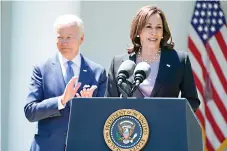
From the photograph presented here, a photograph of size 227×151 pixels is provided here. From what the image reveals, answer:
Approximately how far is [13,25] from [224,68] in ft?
6.43

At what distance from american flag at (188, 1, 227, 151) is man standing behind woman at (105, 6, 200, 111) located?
2727 millimetres

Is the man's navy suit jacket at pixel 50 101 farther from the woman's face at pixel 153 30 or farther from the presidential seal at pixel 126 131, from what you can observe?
the presidential seal at pixel 126 131

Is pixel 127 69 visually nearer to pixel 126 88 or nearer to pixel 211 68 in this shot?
pixel 126 88

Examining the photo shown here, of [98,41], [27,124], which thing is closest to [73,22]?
[27,124]

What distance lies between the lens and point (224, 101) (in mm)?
6062

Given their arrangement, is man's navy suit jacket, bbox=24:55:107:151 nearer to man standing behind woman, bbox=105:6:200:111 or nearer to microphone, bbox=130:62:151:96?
man standing behind woman, bbox=105:6:200:111

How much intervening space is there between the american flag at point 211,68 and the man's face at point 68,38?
8.57 ft

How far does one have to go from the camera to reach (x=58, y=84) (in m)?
3.63

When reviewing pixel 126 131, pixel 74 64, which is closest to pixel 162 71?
pixel 74 64

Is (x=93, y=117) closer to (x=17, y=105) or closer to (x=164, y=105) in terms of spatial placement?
(x=164, y=105)

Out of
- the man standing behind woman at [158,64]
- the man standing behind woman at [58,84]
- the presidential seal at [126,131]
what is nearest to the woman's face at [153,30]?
the man standing behind woman at [158,64]

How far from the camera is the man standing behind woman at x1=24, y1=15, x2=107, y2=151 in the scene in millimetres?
3547

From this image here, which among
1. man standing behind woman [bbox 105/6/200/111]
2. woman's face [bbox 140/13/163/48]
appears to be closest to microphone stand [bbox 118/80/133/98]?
man standing behind woman [bbox 105/6/200/111]

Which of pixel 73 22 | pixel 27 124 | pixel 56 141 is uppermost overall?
pixel 73 22
